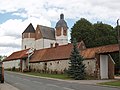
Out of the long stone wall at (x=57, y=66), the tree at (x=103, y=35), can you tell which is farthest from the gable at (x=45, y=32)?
the long stone wall at (x=57, y=66)

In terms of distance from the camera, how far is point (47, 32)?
341ft

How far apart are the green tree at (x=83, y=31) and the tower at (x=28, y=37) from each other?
28.0 metres

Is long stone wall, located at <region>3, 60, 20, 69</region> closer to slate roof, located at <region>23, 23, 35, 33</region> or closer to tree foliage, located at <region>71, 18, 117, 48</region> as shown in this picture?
tree foliage, located at <region>71, 18, 117, 48</region>

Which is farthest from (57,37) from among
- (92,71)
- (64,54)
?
(92,71)

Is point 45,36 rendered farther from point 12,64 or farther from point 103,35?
point 103,35

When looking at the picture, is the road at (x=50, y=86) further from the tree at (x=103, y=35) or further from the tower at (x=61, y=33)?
the tower at (x=61, y=33)

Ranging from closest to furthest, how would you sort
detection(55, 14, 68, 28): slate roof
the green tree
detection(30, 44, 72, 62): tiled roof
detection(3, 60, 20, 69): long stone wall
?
detection(30, 44, 72, 62): tiled roof, detection(3, 60, 20, 69): long stone wall, the green tree, detection(55, 14, 68, 28): slate roof

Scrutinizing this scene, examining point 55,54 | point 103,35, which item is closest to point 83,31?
point 103,35

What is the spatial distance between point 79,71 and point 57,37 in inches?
2515

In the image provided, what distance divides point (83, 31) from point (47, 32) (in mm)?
27918

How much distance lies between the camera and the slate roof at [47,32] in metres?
102

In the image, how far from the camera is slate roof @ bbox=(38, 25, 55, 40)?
101900 millimetres

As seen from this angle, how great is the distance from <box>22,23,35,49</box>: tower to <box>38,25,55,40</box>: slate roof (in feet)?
18.5

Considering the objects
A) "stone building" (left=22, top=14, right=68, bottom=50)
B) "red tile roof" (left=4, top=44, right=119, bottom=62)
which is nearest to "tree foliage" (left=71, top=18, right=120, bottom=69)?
"red tile roof" (left=4, top=44, right=119, bottom=62)
